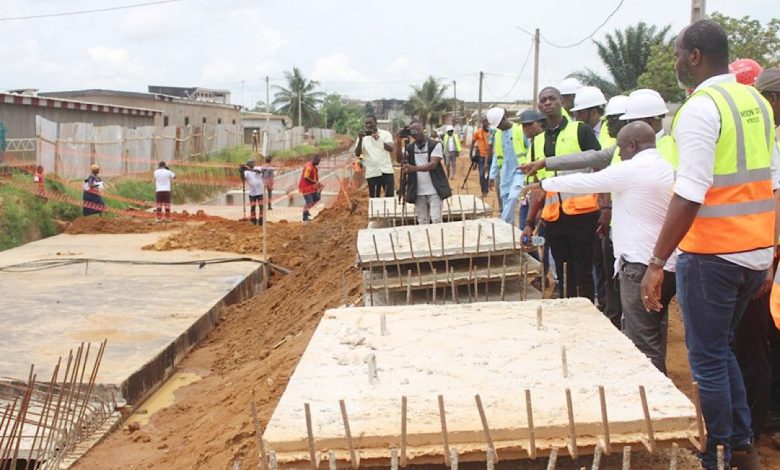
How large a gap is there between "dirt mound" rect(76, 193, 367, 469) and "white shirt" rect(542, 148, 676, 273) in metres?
2.18

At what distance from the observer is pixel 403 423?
269 centimetres

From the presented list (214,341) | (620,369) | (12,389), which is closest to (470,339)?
(620,369)

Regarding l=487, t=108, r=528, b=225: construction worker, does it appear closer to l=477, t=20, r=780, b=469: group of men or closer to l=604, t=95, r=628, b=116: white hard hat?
l=604, t=95, r=628, b=116: white hard hat

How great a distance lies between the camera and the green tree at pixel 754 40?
70.6 ft

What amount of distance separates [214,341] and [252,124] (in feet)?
178

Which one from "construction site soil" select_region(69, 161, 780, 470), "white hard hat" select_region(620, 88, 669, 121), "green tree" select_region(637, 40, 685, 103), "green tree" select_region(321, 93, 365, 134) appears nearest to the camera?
"white hard hat" select_region(620, 88, 669, 121)

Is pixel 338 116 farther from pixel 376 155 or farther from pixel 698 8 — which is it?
pixel 698 8

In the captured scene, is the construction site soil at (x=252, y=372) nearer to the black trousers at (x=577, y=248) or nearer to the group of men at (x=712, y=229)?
the group of men at (x=712, y=229)

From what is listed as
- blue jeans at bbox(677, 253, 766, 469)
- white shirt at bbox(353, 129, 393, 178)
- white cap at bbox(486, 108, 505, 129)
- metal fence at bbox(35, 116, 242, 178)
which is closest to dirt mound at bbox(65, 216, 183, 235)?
metal fence at bbox(35, 116, 242, 178)

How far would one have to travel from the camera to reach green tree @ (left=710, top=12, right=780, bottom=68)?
21517mm

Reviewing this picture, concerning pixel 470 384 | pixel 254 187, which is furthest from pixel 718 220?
pixel 254 187

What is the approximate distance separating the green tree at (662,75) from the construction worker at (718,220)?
75.4 ft

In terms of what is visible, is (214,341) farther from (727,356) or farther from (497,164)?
(727,356)

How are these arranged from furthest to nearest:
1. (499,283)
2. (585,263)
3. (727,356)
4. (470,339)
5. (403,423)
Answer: (499,283)
(585,263)
(470,339)
(727,356)
(403,423)
